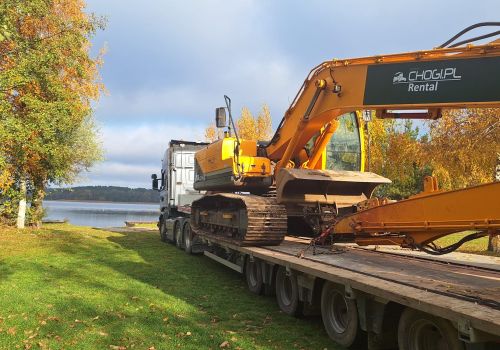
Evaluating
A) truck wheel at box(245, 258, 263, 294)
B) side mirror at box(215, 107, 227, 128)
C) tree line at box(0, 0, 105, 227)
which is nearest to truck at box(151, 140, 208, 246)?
tree line at box(0, 0, 105, 227)

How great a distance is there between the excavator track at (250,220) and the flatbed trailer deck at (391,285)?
0.24 metres

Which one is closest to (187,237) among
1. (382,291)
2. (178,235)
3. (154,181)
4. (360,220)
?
(178,235)

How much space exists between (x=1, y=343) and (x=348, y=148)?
739 centimetres

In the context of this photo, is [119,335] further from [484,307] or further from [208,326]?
[484,307]

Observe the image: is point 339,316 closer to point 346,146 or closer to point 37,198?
point 346,146

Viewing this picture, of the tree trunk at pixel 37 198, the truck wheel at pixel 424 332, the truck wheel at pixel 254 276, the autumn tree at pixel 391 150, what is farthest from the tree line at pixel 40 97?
the autumn tree at pixel 391 150

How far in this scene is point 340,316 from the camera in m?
6.15

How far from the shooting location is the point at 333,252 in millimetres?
7766

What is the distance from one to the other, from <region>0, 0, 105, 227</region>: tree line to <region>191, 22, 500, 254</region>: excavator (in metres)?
4.81

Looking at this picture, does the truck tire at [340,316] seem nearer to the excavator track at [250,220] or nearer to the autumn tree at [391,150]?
the excavator track at [250,220]

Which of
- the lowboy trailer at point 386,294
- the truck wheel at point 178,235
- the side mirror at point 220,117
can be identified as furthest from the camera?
the truck wheel at point 178,235

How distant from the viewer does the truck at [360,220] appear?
4.79 metres

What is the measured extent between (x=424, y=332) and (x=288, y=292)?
325cm

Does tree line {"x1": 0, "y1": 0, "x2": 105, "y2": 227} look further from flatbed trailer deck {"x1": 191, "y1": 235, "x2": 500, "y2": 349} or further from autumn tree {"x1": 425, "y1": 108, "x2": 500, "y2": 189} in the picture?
autumn tree {"x1": 425, "y1": 108, "x2": 500, "y2": 189}
